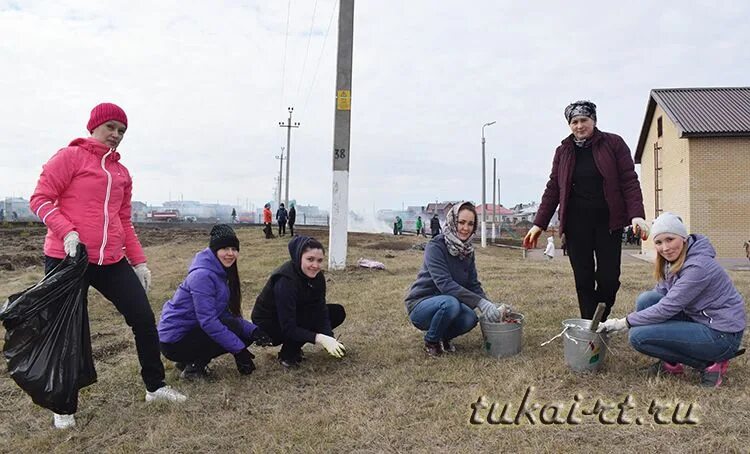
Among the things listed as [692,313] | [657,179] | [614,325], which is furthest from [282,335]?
[657,179]

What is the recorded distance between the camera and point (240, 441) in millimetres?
2709

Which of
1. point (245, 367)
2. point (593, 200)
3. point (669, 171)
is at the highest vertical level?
point (669, 171)

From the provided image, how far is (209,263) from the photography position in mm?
3590

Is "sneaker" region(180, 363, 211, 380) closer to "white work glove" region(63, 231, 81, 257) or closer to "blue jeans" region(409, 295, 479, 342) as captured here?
"white work glove" region(63, 231, 81, 257)

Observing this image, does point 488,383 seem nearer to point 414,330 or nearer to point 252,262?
point 414,330

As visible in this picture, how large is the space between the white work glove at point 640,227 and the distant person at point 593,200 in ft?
0.20

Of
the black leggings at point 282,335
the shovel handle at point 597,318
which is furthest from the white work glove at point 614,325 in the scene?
the black leggings at point 282,335

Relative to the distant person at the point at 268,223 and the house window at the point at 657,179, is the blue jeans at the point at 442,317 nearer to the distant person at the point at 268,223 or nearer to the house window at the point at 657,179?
→ the distant person at the point at 268,223

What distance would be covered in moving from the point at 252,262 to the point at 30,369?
27.8ft

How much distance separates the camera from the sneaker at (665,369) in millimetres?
3324

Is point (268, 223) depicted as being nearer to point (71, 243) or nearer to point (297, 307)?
point (297, 307)

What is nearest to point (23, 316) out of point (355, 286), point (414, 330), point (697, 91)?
point (414, 330)

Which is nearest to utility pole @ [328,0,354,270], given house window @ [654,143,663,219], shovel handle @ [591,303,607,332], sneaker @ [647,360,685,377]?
shovel handle @ [591,303,607,332]

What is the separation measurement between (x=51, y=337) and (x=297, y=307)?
1523mm
